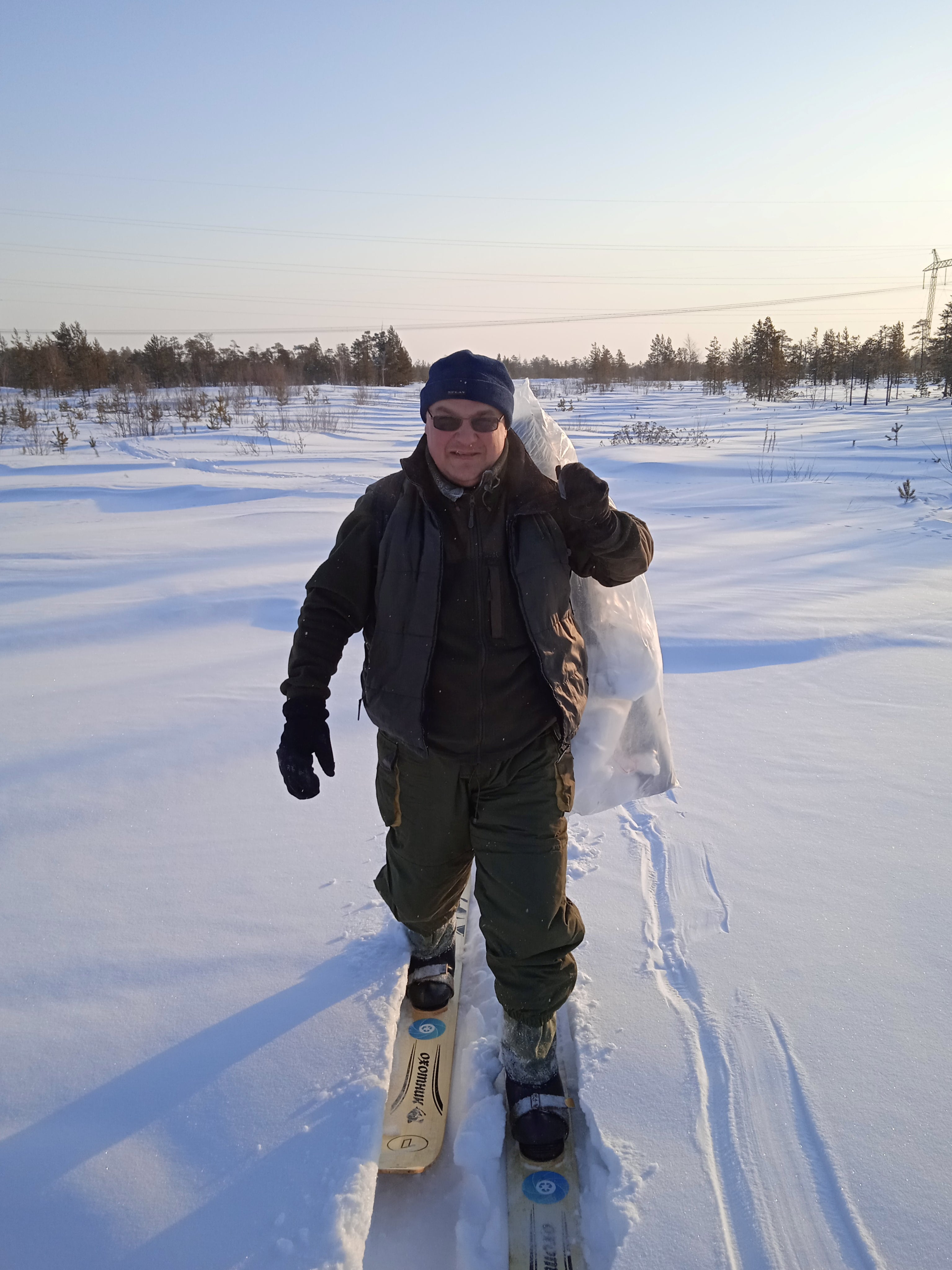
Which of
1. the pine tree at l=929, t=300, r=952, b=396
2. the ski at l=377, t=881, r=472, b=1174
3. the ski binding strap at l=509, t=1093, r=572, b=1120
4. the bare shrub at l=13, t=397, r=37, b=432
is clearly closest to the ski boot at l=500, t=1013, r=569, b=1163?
the ski binding strap at l=509, t=1093, r=572, b=1120

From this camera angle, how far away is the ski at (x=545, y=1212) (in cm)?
122

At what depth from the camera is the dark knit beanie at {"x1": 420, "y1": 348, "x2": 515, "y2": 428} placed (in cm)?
141

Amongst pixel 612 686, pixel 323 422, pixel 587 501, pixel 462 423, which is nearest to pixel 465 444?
pixel 462 423

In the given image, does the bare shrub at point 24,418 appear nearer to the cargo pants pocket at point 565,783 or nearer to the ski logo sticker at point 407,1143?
the cargo pants pocket at point 565,783

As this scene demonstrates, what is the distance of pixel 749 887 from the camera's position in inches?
78.3

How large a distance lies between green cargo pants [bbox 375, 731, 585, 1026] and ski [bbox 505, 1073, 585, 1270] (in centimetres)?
24

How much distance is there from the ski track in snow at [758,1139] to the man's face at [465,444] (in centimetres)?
123

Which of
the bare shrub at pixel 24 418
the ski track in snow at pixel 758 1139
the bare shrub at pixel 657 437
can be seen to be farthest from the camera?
the bare shrub at pixel 24 418

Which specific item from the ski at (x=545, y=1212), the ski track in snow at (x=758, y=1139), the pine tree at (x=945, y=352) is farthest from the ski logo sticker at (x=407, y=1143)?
the pine tree at (x=945, y=352)

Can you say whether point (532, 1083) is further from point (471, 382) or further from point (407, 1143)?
point (471, 382)

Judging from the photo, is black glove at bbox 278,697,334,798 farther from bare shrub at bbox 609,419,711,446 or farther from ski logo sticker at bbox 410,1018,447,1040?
bare shrub at bbox 609,419,711,446

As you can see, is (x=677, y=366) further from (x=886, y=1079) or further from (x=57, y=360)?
(x=886, y=1079)

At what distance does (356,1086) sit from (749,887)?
1134 mm

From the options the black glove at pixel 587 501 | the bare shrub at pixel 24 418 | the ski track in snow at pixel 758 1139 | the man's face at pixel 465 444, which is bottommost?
the ski track in snow at pixel 758 1139
